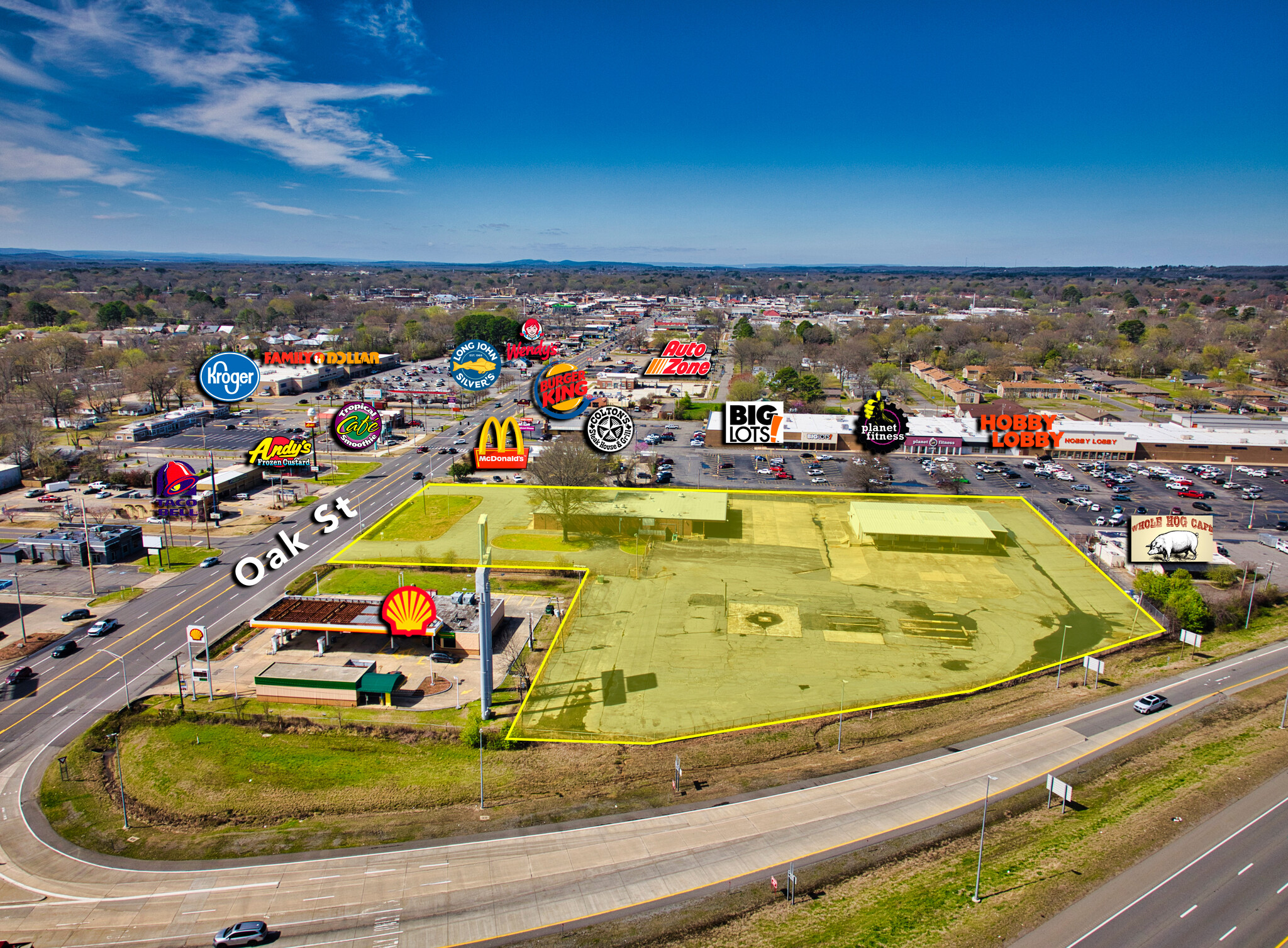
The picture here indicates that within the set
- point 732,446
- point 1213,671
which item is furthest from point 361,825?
point 732,446

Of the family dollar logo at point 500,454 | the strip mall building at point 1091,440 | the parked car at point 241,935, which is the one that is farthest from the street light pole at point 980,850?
the strip mall building at point 1091,440

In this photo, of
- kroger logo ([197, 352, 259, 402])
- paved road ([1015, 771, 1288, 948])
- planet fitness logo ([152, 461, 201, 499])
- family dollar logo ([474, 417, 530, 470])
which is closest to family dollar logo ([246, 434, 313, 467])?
planet fitness logo ([152, 461, 201, 499])

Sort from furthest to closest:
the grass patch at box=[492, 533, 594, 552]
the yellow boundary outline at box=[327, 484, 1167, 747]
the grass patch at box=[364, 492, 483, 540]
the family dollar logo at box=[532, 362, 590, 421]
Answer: the grass patch at box=[364, 492, 483, 540] → the grass patch at box=[492, 533, 594, 552] → the family dollar logo at box=[532, 362, 590, 421] → the yellow boundary outline at box=[327, 484, 1167, 747]

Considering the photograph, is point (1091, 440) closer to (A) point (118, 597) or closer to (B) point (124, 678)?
(B) point (124, 678)

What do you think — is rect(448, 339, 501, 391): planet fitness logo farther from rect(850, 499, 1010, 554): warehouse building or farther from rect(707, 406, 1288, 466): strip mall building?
rect(707, 406, 1288, 466): strip mall building

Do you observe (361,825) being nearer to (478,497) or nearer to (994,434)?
(478,497)
